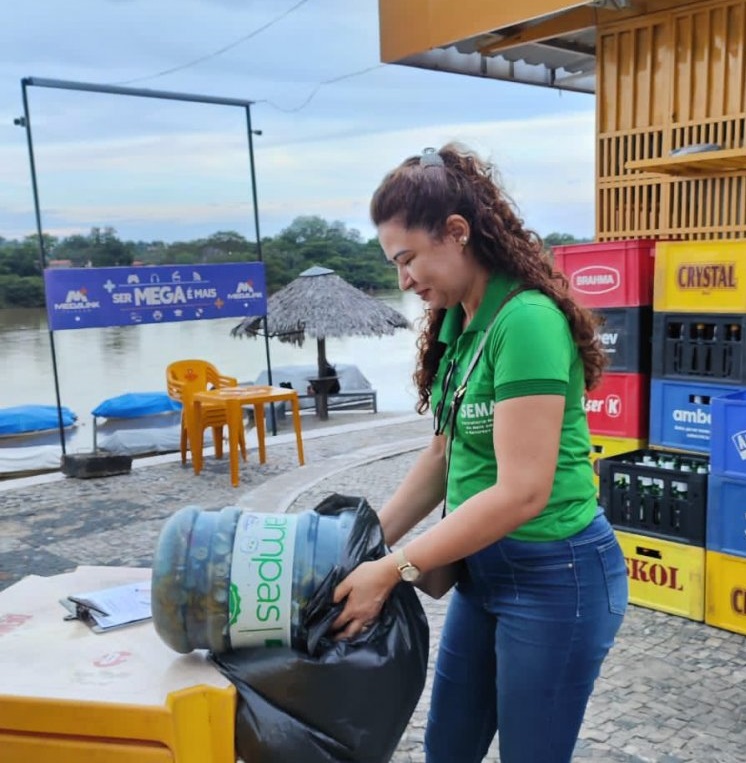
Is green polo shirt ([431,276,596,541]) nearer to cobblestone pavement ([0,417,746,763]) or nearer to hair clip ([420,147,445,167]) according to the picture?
hair clip ([420,147,445,167])

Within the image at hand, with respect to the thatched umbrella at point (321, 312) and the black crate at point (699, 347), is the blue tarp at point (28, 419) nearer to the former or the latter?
the thatched umbrella at point (321, 312)

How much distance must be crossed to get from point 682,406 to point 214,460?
4.67 m

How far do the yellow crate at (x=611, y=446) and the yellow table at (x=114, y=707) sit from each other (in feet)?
8.93

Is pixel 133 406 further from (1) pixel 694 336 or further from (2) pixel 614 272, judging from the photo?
(1) pixel 694 336

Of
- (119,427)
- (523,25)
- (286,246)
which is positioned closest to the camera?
(523,25)

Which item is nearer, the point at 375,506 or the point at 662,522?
the point at 662,522

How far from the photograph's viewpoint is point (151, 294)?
752 cm

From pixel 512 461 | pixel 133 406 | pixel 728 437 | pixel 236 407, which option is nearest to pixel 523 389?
pixel 512 461

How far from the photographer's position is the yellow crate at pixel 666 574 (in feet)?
10.8

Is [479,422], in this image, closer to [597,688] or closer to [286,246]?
[597,688]

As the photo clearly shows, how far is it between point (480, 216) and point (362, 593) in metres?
0.66

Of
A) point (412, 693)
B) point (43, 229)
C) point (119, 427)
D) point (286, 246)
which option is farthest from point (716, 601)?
point (286, 246)

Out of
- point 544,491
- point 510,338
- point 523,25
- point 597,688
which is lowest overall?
point 597,688

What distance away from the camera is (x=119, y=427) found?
1309 centimetres
